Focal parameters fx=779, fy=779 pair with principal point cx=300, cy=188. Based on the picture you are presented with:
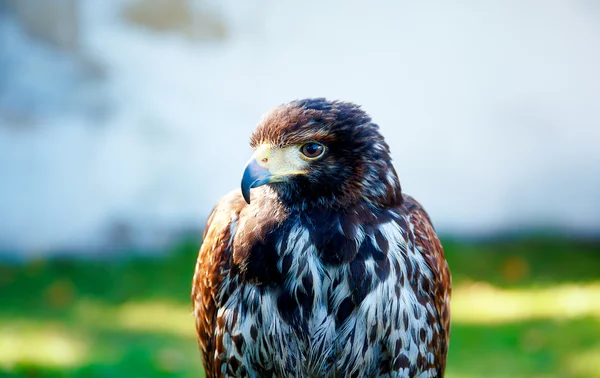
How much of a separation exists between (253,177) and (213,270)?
52 cm

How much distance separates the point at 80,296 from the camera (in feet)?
21.2

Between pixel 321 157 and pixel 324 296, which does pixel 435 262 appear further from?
pixel 321 157

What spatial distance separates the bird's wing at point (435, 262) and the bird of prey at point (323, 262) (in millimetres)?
76

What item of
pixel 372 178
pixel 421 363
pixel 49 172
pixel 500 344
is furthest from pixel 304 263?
pixel 49 172

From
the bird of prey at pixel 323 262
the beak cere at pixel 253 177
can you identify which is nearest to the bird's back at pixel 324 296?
the bird of prey at pixel 323 262

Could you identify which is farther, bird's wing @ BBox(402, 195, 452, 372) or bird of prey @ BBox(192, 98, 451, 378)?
bird's wing @ BBox(402, 195, 452, 372)

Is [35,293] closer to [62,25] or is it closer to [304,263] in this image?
[62,25]

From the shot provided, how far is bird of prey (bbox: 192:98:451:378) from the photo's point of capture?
8.45ft

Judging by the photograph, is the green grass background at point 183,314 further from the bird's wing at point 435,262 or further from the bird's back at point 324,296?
the bird's back at point 324,296

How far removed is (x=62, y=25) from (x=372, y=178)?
507cm

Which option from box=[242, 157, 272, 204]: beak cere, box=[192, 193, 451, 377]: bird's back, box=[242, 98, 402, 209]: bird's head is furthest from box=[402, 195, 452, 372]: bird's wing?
box=[242, 157, 272, 204]: beak cere

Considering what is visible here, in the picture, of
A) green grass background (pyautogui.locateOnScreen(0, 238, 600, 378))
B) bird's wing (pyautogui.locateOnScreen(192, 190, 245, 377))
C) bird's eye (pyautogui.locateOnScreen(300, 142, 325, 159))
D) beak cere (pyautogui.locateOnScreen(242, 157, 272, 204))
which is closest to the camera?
beak cere (pyautogui.locateOnScreen(242, 157, 272, 204))

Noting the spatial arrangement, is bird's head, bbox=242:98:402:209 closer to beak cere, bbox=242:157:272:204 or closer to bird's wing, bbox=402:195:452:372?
beak cere, bbox=242:157:272:204

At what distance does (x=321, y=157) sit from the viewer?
2.56 meters
